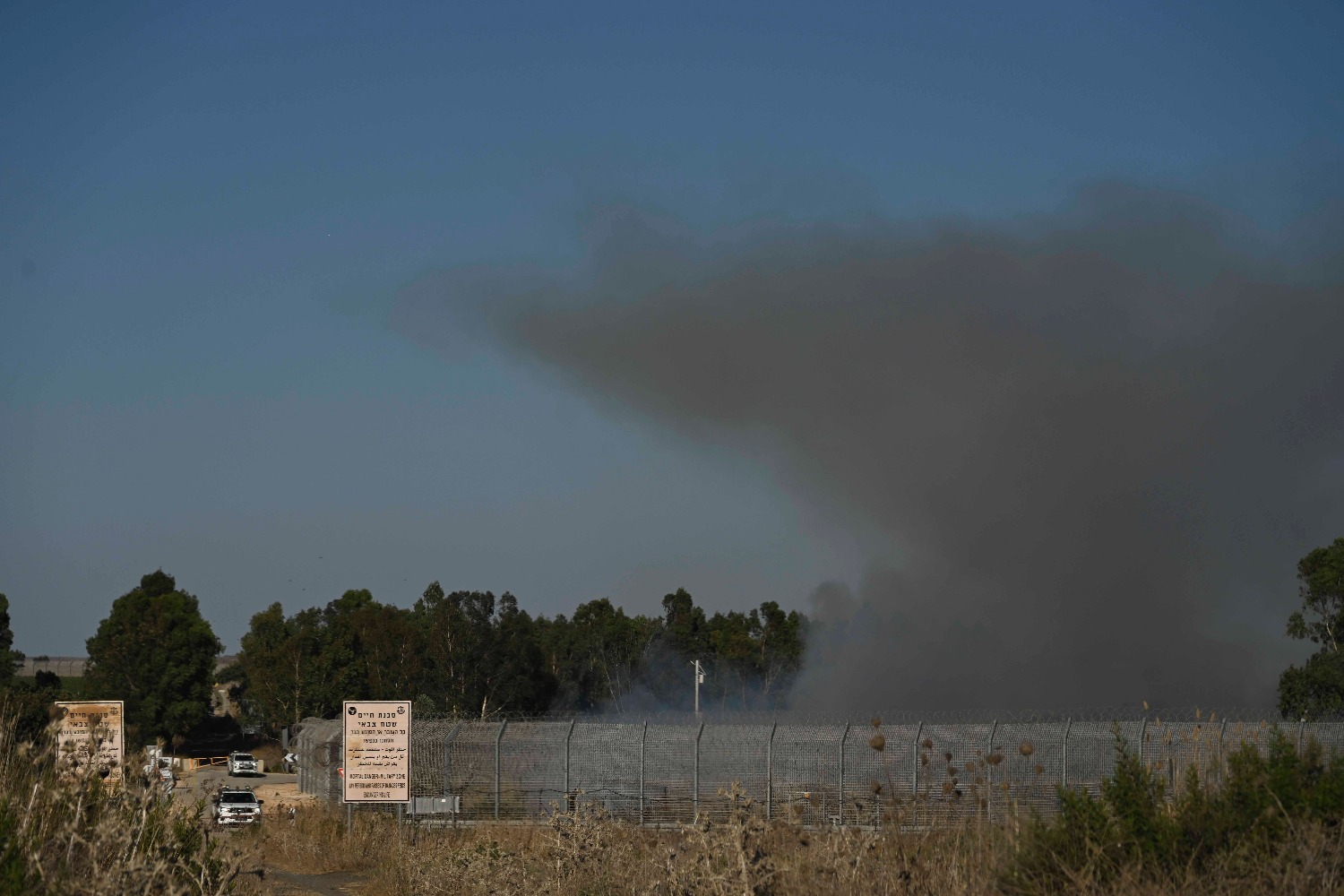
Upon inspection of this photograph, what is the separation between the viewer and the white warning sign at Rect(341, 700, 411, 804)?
1040 inches

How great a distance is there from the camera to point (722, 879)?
9914mm

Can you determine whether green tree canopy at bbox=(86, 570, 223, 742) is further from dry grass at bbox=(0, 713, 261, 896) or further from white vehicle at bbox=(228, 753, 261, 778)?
dry grass at bbox=(0, 713, 261, 896)

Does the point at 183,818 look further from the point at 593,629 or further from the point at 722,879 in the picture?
the point at 593,629

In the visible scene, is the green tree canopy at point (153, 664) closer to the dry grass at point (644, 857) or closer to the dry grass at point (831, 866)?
the dry grass at point (644, 857)

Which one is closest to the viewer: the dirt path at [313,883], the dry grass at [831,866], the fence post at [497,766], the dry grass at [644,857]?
the dry grass at [831,866]

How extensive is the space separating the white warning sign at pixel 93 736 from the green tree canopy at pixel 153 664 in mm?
73372

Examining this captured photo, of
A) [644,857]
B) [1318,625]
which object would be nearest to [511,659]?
[1318,625]

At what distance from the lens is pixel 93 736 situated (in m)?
11.7

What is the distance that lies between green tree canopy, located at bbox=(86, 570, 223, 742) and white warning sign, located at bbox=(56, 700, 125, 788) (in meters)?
73.4

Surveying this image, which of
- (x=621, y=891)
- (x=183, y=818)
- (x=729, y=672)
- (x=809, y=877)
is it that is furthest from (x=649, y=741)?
(x=729, y=672)

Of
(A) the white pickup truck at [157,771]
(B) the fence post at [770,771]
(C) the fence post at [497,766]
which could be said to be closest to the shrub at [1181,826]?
(A) the white pickup truck at [157,771]

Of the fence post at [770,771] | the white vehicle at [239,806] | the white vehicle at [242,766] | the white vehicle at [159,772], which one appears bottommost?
the white vehicle at [242,766]

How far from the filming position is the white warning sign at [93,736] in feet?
40.6

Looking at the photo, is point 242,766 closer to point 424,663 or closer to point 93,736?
point 424,663
